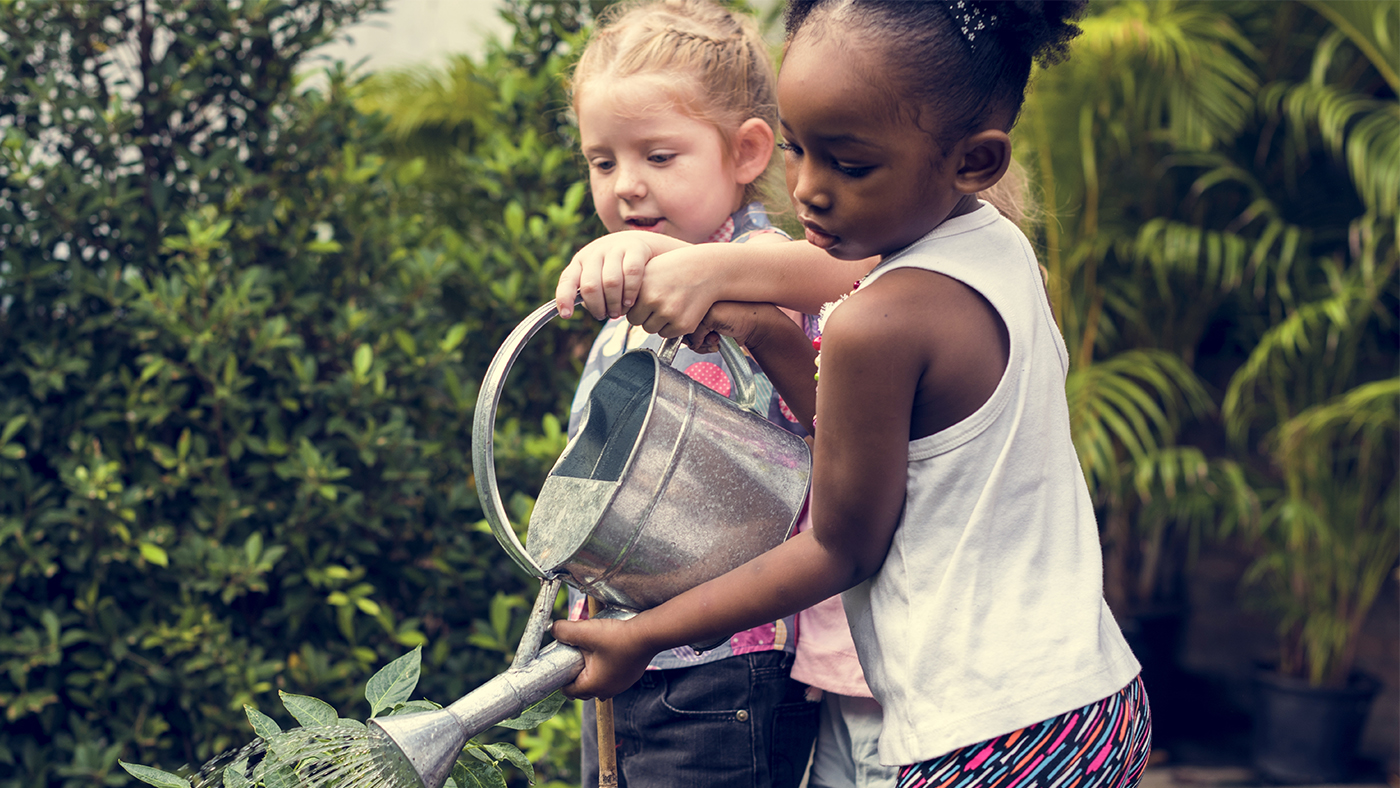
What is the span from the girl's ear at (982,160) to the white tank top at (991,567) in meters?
0.05

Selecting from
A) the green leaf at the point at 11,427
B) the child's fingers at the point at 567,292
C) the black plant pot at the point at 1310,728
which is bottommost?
the black plant pot at the point at 1310,728

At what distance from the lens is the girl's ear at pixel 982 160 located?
94 centimetres

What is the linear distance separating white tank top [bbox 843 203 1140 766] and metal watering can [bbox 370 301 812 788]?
0.19 metres

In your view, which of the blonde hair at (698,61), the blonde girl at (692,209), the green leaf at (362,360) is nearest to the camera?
the blonde girl at (692,209)

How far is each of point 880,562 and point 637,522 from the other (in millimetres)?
239

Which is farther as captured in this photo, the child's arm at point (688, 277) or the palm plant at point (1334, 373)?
the palm plant at point (1334, 373)

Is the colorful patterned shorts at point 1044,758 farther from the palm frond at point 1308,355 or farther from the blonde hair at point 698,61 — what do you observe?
the palm frond at point 1308,355

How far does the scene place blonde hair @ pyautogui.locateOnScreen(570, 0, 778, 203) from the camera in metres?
1.46

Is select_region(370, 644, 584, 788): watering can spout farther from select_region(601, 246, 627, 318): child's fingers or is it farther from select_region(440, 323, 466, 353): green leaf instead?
select_region(440, 323, 466, 353): green leaf

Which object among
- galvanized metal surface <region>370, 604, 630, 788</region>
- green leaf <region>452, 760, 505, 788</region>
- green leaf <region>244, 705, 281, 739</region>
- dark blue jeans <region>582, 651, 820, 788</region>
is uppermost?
galvanized metal surface <region>370, 604, 630, 788</region>

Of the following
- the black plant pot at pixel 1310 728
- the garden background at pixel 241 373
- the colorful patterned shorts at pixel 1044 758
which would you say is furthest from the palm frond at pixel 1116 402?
the colorful patterned shorts at pixel 1044 758

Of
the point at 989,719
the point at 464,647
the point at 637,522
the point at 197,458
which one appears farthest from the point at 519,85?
the point at 989,719

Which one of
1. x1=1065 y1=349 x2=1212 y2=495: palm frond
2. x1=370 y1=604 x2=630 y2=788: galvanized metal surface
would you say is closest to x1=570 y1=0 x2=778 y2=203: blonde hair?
x1=370 y1=604 x2=630 y2=788: galvanized metal surface

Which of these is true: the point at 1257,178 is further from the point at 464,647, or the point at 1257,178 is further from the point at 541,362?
the point at 464,647
